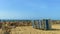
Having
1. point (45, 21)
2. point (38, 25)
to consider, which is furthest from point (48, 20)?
point (38, 25)

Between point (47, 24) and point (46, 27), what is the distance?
1.78 feet

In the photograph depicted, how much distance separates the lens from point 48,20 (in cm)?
2688

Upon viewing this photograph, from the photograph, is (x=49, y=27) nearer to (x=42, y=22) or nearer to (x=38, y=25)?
(x=42, y=22)

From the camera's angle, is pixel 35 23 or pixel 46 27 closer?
pixel 46 27

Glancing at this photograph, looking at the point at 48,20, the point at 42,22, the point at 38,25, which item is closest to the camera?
the point at 48,20

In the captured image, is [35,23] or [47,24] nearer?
[47,24]

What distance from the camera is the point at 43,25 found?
28.1 m

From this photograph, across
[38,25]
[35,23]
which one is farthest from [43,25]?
[35,23]

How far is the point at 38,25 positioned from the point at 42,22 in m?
2.60

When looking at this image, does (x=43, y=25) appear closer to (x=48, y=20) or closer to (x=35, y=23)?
(x=48, y=20)

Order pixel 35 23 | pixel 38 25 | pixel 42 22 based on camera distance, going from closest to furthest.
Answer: pixel 42 22
pixel 38 25
pixel 35 23

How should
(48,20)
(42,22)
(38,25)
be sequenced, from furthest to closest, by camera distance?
(38,25)
(42,22)
(48,20)

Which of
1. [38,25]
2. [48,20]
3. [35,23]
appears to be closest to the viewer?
[48,20]

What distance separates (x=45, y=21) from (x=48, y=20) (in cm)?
65
